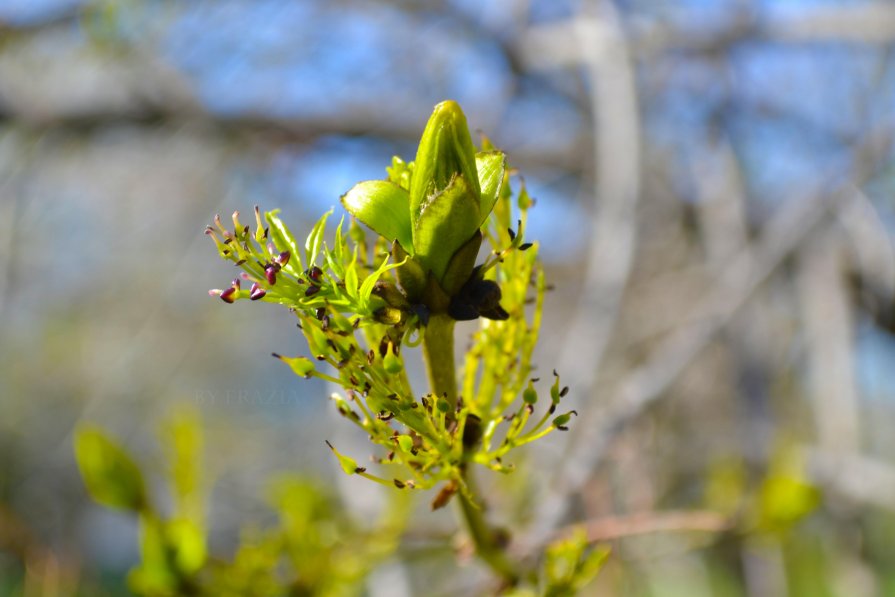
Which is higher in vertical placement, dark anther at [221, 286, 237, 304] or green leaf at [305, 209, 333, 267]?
green leaf at [305, 209, 333, 267]

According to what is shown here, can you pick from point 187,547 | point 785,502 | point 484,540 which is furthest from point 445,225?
point 785,502

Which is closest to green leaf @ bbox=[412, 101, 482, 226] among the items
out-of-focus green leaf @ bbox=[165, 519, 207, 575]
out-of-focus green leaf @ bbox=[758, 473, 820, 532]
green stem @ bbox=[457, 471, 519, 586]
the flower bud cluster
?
the flower bud cluster

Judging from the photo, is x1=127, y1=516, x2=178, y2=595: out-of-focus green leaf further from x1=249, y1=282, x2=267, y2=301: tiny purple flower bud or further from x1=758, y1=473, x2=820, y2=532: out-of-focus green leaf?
x1=758, y1=473, x2=820, y2=532: out-of-focus green leaf

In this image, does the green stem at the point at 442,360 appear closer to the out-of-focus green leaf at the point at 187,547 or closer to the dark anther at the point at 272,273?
the dark anther at the point at 272,273

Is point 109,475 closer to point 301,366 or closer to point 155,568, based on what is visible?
point 155,568

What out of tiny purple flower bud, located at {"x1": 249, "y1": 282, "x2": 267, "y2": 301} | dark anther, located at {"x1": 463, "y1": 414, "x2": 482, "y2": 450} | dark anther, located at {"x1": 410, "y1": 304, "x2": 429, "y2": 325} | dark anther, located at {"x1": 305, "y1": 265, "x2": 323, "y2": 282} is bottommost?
dark anther, located at {"x1": 463, "y1": 414, "x2": 482, "y2": 450}
